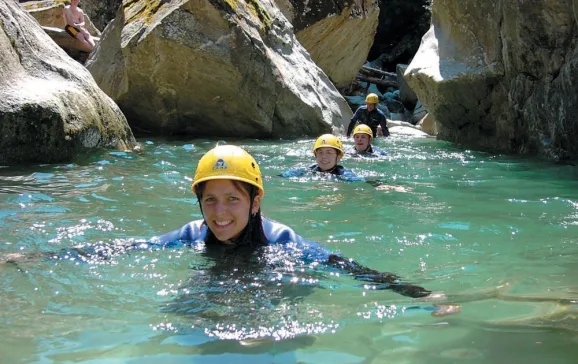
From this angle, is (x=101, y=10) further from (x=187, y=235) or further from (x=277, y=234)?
(x=277, y=234)

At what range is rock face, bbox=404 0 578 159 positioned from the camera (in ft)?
32.6

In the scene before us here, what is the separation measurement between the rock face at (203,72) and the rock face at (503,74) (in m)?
3.06

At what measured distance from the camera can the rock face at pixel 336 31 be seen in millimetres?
18891

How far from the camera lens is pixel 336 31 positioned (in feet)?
65.5

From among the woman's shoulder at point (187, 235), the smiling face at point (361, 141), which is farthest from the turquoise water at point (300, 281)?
the smiling face at point (361, 141)

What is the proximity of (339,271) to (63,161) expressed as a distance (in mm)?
5727

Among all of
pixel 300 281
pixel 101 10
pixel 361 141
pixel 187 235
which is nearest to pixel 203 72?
pixel 361 141

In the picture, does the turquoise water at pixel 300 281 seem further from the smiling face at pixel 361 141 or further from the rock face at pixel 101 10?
the rock face at pixel 101 10

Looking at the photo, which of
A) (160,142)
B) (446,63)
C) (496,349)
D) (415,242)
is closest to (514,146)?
(446,63)

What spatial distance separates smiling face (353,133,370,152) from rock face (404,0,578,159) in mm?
2984

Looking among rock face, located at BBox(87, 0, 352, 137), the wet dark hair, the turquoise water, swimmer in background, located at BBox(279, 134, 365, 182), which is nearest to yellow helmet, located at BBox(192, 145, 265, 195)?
the wet dark hair

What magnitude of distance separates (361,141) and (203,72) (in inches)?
159

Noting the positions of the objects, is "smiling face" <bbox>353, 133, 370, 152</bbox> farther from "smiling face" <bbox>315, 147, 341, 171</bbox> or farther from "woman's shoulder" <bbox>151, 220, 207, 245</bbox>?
"woman's shoulder" <bbox>151, 220, 207, 245</bbox>

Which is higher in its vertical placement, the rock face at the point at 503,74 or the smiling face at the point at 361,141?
the rock face at the point at 503,74
